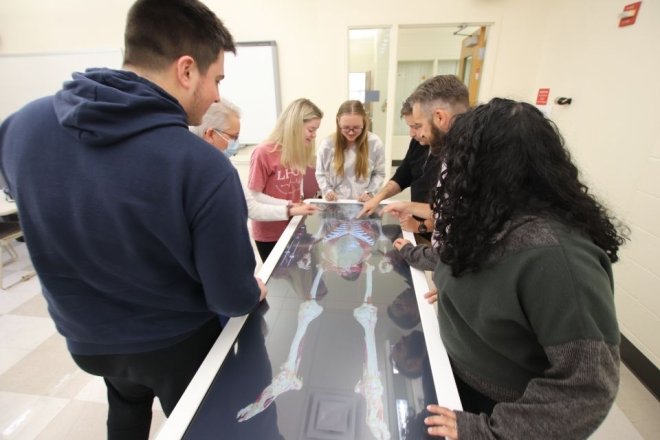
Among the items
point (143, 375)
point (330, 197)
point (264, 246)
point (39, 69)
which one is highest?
point (39, 69)

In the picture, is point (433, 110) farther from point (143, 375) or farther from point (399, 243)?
point (143, 375)

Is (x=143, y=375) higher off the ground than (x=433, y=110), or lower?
lower

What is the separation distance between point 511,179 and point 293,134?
1.39 meters

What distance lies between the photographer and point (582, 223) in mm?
595

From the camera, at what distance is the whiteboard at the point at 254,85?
3680 millimetres

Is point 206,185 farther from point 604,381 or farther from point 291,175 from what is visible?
point 291,175

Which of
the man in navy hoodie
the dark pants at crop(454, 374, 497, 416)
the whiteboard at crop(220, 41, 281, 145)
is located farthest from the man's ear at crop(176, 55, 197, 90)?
the whiteboard at crop(220, 41, 281, 145)

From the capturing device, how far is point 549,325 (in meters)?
0.57

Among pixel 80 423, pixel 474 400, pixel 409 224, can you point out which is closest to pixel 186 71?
pixel 474 400

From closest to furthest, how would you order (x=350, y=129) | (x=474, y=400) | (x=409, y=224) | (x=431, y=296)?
(x=474, y=400), (x=431, y=296), (x=409, y=224), (x=350, y=129)

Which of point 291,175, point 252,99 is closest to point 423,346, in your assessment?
point 291,175

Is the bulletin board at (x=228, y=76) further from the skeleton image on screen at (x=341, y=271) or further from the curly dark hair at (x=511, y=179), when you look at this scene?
the curly dark hair at (x=511, y=179)

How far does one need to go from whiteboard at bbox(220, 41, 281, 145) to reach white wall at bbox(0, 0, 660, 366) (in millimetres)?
116

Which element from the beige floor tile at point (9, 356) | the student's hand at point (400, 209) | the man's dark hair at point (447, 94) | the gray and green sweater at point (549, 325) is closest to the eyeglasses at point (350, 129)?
the student's hand at point (400, 209)
